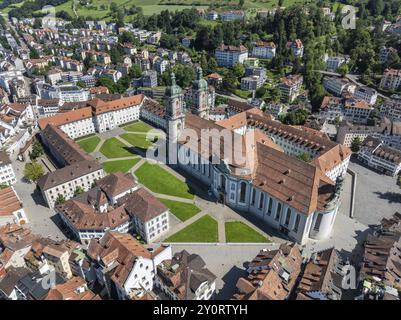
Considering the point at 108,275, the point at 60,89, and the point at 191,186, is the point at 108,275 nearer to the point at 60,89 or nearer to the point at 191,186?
the point at 191,186

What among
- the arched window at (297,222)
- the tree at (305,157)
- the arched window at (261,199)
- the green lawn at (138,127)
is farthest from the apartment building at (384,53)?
the arched window at (297,222)

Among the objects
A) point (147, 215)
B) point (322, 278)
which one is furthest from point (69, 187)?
point (322, 278)

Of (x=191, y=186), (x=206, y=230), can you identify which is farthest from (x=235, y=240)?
(x=191, y=186)

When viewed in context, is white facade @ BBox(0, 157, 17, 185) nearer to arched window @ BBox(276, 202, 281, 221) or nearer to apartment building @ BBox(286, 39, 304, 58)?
arched window @ BBox(276, 202, 281, 221)

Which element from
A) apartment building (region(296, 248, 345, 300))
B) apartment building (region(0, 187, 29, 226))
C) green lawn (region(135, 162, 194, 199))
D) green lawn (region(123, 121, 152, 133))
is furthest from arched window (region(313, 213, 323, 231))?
green lawn (region(123, 121, 152, 133))

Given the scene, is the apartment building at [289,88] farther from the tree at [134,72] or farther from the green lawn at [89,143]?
the green lawn at [89,143]

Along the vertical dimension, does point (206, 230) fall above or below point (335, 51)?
below
